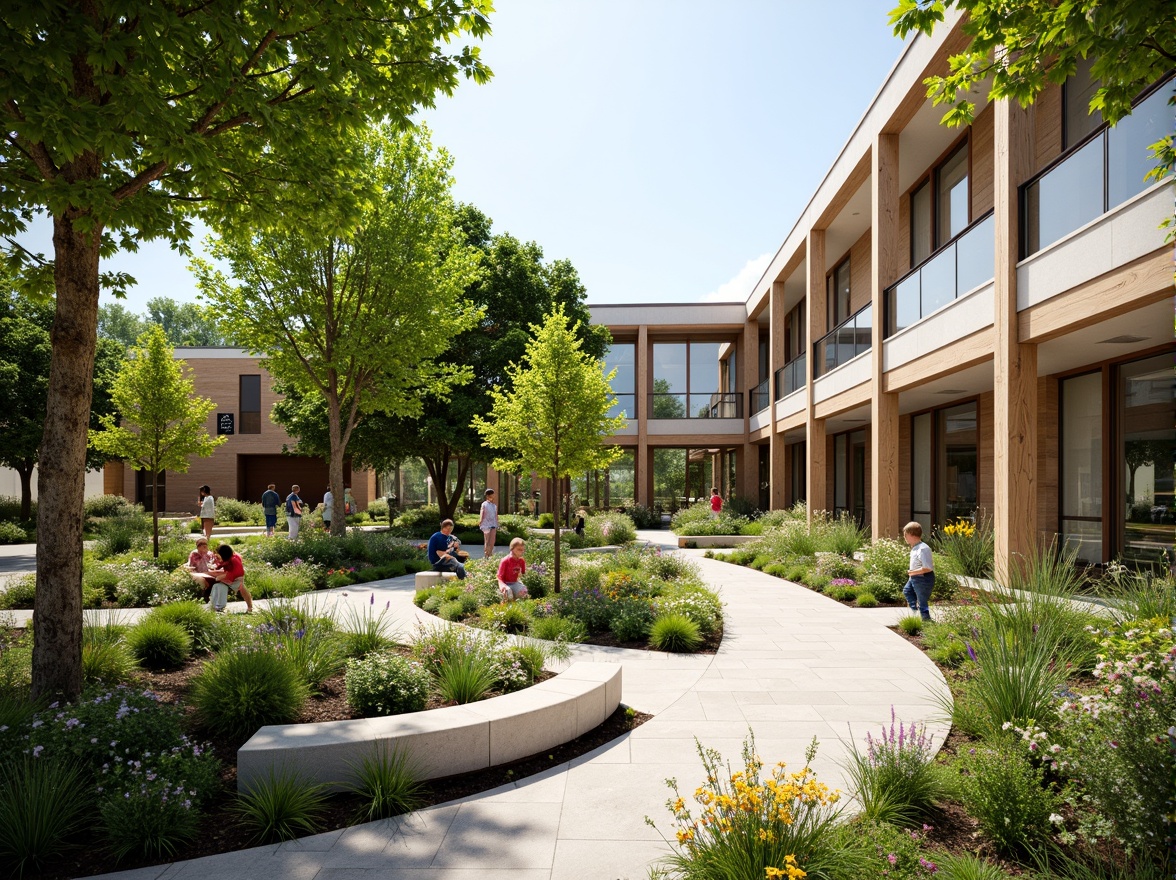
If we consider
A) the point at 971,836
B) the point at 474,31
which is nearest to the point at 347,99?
the point at 474,31

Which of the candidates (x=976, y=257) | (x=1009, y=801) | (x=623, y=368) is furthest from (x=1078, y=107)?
(x=623, y=368)

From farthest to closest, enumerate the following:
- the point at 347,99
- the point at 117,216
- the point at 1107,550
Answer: the point at 1107,550
the point at 347,99
the point at 117,216

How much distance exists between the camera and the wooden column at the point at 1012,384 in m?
9.28

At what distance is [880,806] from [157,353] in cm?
1737

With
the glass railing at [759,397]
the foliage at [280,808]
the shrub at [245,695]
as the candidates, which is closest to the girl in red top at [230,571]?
the shrub at [245,695]

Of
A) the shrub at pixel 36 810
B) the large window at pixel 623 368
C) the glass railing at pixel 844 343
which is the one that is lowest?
the shrub at pixel 36 810

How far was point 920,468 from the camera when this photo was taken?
17469 millimetres

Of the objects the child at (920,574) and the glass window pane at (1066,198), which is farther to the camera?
the child at (920,574)

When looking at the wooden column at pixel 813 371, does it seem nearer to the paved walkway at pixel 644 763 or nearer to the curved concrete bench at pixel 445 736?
the paved walkway at pixel 644 763

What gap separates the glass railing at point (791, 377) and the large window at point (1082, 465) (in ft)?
27.0

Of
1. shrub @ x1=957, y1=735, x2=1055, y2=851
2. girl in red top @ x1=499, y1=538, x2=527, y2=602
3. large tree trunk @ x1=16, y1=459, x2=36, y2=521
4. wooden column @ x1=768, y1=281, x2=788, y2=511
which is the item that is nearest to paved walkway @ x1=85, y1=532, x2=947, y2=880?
shrub @ x1=957, y1=735, x2=1055, y2=851

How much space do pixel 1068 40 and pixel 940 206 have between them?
38.0ft

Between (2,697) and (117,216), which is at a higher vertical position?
(117,216)

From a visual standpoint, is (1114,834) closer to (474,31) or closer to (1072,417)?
(474,31)
